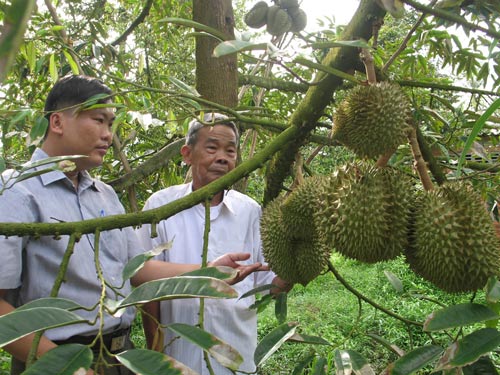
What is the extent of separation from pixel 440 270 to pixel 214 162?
84 centimetres

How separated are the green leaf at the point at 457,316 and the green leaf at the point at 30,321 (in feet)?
1.46

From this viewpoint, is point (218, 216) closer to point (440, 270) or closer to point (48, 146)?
point (48, 146)

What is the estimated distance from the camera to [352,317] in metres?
3.60

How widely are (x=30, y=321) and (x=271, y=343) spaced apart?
16.2 inches

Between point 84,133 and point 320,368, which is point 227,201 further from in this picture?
point 320,368

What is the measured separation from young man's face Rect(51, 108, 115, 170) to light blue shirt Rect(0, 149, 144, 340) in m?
0.07

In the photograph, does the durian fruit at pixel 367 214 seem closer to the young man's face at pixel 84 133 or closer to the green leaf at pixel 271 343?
the green leaf at pixel 271 343

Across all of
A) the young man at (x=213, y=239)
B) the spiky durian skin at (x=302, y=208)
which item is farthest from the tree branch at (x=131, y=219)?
the young man at (x=213, y=239)

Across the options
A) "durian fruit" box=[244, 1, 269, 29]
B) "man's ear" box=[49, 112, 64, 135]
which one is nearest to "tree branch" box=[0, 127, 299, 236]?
"durian fruit" box=[244, 1, 269, 29]

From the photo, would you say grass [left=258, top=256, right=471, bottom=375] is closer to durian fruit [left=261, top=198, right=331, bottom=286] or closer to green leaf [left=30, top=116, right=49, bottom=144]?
durian fruit [left=261, top=198, right=331, bottom=286]

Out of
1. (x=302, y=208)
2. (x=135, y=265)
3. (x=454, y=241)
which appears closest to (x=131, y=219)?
(x=135, y=265)

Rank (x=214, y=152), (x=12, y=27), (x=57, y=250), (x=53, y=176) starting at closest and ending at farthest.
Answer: (x=12, y=27), (x=57, y=250), (x=53, y=176), (x=214, y=152)

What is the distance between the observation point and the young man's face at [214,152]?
149 centimetres

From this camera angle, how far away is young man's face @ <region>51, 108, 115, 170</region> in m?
1.28
